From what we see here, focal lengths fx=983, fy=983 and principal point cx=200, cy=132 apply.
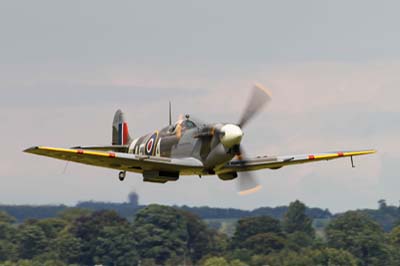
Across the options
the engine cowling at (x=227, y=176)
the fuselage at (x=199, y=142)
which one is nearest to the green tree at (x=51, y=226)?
the fuselage at (x=199, y=142)

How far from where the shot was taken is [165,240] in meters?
141

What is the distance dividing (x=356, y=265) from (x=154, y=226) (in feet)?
108

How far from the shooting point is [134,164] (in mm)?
41156

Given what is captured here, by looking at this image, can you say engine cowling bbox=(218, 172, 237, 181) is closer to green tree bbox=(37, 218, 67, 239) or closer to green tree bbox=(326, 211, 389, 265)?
green tree bbox=(326, 211, 389, 265)

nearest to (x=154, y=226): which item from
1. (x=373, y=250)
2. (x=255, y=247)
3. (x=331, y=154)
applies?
(x=255, y=247)

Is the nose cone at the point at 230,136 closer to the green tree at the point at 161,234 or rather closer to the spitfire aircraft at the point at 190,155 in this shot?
the spitfire aircraft at the point at 190,155

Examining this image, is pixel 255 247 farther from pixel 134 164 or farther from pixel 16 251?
pixel 134 164

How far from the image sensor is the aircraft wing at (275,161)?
138 ft

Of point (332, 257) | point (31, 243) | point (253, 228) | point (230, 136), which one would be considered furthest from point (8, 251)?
point (230, 136)

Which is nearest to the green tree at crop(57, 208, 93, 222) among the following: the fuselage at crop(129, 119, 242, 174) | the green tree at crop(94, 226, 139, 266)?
the green tree at crop(94, 226, 139, 266)

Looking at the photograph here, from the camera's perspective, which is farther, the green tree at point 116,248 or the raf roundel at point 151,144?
the green tree at point 116,248

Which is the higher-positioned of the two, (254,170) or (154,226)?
(154,226)

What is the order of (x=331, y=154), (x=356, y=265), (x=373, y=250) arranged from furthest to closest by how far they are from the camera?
(x=373, y=250), (x=356, y=265), (x=331, y=154)

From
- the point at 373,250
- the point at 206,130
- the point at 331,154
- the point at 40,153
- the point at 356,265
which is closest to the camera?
the point at 40,153
